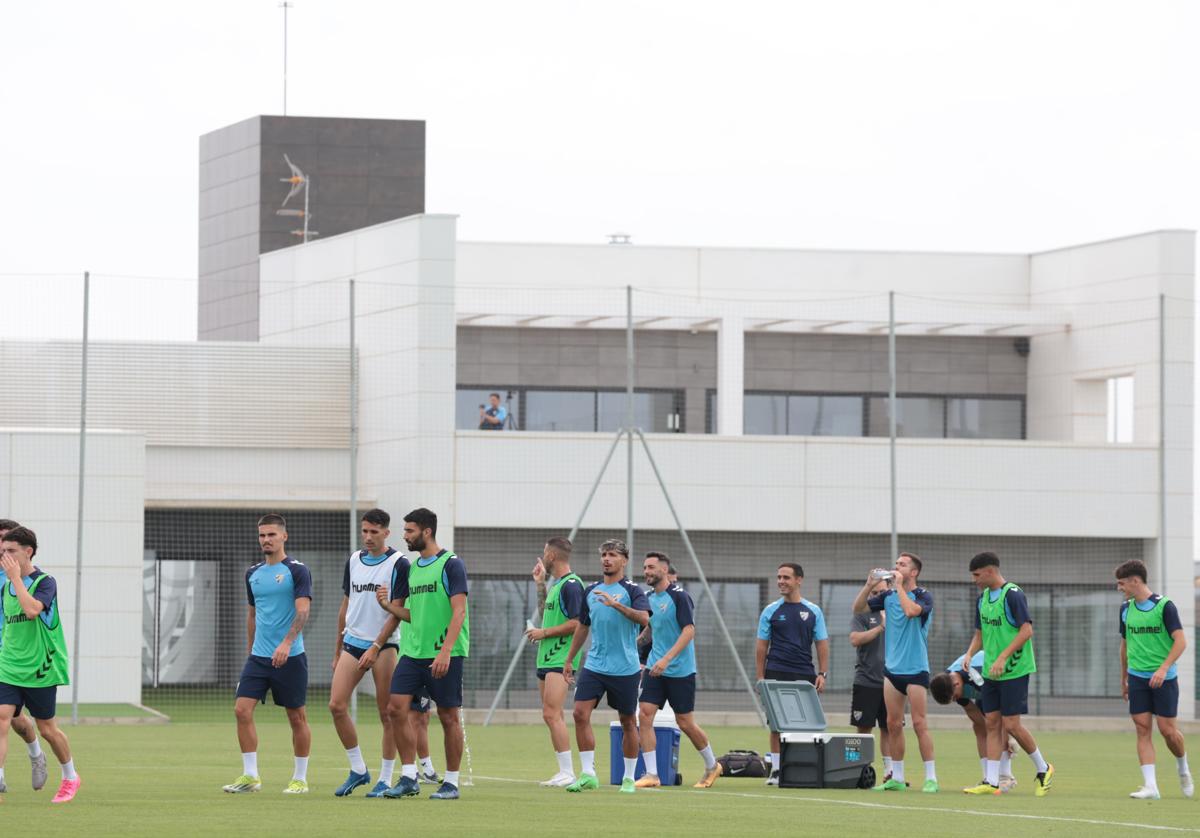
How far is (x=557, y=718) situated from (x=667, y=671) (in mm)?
1551

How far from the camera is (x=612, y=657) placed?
15.6 meters

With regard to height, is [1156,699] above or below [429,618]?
below

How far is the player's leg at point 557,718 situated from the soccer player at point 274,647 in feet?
6.56

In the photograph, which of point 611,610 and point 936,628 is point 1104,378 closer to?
point 936,628

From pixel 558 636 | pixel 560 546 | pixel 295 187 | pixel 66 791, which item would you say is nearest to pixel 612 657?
pixel 558 636

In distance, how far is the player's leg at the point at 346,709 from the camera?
14258mm

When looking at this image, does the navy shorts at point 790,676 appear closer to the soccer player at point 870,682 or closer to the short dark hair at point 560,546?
the soccer player at point 870,682

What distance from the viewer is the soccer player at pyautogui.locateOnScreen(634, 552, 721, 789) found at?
652 inches

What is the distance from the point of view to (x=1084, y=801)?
620 inches

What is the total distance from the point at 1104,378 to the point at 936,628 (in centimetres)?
627

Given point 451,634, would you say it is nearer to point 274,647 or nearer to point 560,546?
point 274,647

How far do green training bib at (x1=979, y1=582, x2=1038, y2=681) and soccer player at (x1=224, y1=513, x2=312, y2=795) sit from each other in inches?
223

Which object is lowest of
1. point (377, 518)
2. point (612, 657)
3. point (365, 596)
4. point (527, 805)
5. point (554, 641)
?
point (527, 805)

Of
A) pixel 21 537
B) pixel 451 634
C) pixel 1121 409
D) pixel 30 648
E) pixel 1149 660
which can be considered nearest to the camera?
pixel 21 537
